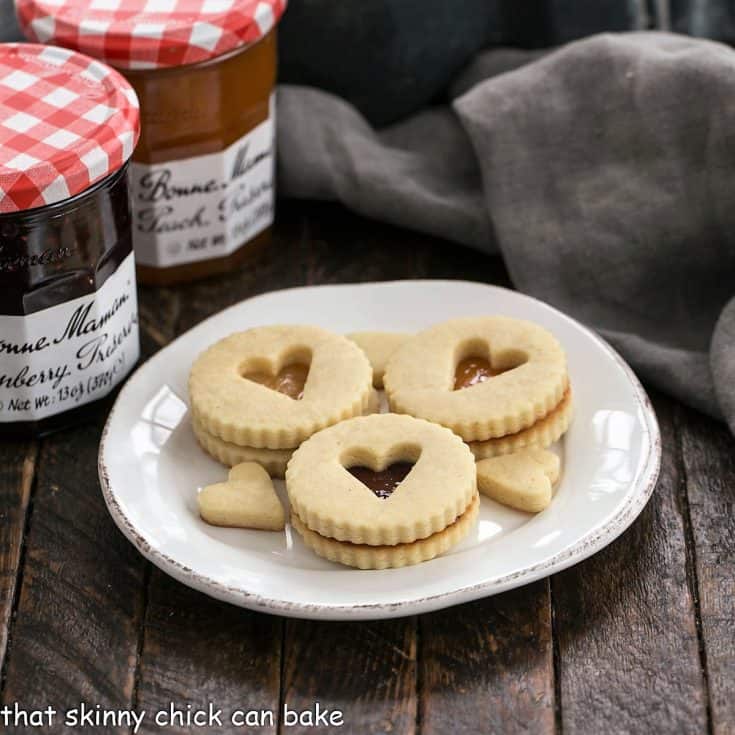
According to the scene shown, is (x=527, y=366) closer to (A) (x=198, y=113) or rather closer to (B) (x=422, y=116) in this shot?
(A) (x=198, y=113)

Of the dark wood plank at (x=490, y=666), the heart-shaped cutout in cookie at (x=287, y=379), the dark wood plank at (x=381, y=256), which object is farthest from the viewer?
the dark wood plank at (x=381, y=256)

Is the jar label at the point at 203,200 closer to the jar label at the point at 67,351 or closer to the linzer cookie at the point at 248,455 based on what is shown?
the jar label at the point at 67,351

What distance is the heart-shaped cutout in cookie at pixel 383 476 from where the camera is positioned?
1.09m

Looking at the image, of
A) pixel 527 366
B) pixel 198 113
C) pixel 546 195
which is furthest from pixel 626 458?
pixel 198 113

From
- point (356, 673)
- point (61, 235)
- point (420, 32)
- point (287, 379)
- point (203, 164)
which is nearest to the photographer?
point (356, 673)

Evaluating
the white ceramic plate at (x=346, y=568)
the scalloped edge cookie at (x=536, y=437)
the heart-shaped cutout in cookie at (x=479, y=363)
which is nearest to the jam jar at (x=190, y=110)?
the white ceramic plate at (x=346, y=568)

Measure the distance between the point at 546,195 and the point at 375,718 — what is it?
0.68 m

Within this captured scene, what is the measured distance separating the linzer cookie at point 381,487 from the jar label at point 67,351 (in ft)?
0.82

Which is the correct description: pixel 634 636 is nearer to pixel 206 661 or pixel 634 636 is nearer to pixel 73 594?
pixel 206 661

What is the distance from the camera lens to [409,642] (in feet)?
3.48

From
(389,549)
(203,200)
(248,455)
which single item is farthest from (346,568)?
(203,200)

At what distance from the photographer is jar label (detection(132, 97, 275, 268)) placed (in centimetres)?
138

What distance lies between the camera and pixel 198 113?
1.34 metres

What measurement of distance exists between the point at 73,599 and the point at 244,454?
0.19 metres
